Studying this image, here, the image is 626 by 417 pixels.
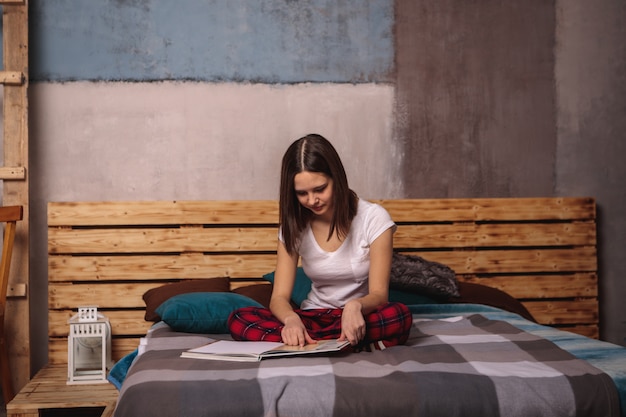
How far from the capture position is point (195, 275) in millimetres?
3383

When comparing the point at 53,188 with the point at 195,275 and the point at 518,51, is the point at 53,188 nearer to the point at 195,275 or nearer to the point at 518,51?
the point at 195,275

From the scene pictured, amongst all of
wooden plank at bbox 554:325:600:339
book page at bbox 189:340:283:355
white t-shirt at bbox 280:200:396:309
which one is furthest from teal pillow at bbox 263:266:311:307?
wooden plank at bbox 554:325:600:339

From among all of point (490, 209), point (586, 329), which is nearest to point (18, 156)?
point (490, 209)

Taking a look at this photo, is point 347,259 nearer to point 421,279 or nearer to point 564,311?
point 421,279

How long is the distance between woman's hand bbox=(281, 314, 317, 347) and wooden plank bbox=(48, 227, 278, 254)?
1527mm

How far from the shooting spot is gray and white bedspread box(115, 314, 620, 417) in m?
1.53

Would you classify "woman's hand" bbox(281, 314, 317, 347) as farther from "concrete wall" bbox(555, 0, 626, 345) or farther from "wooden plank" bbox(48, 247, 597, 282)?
"concrete wall" bbox(555, 0, 626, 345)

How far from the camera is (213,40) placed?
3502 millimetres

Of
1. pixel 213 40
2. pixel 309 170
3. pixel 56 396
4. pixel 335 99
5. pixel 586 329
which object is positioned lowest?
pixel 56 396

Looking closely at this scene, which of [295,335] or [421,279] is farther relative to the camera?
[421,279]

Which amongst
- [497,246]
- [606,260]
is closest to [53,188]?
[497,246]

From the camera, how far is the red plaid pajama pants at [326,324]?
196 centimetres

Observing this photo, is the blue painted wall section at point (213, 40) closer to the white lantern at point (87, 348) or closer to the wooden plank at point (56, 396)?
the white lantern at point (87, 348)

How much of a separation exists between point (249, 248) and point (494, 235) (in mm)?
1222
